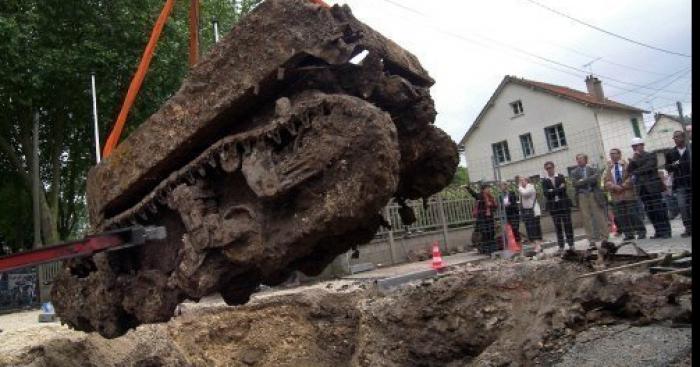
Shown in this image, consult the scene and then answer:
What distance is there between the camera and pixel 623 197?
361 inches

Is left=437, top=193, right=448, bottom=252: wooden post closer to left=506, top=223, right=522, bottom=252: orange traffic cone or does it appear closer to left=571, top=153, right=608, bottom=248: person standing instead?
left=506, top=223, right=522, bottom=252: orange traffic cone

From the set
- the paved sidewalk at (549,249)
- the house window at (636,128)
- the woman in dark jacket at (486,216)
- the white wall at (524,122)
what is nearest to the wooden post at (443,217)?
the paved sidewalk at (549,249)

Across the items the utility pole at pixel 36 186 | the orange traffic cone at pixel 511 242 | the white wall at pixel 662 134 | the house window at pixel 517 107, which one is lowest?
the orange traffic cone at pixel 511 242

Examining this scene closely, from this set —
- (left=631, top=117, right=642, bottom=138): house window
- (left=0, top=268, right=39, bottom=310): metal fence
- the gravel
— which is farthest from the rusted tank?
(left=0, top=268, right=39, bottom=310): metal fence

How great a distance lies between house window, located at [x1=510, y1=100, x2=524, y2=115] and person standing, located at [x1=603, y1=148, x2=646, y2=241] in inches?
967

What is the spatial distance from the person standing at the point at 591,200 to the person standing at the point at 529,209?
98 cm

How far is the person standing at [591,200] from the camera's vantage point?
32.0ft

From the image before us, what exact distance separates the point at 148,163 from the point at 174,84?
12.6 metres

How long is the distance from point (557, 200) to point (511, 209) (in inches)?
40.5

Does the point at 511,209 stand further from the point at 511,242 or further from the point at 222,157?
the point at 222,157

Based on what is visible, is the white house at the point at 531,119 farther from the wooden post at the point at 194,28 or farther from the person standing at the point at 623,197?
the wooden post at the point at 194,28

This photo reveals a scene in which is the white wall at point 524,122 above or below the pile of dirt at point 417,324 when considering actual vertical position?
above

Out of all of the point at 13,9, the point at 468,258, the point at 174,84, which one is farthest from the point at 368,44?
the point at 13,9

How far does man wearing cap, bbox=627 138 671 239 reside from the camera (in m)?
8.59
